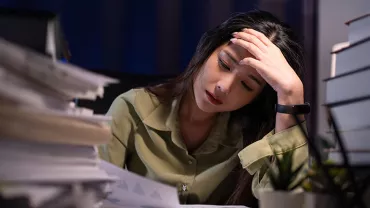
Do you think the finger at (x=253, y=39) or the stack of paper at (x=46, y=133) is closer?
the stack of paper at (x=46, y=133)

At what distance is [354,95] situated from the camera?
22.0 inches

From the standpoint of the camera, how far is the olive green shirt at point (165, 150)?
4.20 feet

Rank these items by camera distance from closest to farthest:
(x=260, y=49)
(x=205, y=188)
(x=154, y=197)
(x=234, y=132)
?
(x=154, y=197) < (x=260, y=49) < (x=205, y=188) < (x=234, y=132)

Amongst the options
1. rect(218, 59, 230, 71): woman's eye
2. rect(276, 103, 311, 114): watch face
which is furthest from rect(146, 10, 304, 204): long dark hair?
rect(276, 103, 311, 114): watch face

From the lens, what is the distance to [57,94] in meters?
0.45

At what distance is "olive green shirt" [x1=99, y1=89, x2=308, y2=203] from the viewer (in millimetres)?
1280

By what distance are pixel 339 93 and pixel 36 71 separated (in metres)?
0.39

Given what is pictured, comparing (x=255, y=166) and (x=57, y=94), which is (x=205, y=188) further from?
(x=57, y=94)

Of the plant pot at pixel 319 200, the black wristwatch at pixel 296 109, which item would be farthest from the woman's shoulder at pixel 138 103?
the plant pot at pixel 319 200

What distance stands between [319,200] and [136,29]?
1.96 m

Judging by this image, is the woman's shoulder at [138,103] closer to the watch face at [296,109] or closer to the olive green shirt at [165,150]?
the olive green shirt at [165,150]

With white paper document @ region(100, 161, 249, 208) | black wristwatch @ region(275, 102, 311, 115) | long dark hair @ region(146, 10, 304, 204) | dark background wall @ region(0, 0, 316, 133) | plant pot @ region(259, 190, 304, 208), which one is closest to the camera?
plant pot @ region(259, 190, 304, 208)

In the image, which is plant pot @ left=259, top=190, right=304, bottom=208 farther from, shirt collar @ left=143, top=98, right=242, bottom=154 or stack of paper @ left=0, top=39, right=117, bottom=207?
shirt collar @ left=143, top=98, right=242, bottom=154

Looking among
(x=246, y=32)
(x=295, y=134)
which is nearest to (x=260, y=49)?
(x=246, y=32)
